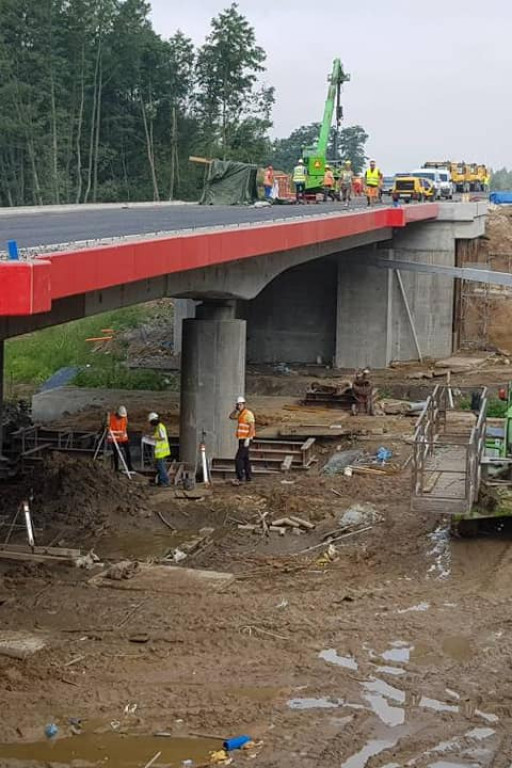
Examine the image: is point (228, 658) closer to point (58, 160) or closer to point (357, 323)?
point (357, 323)

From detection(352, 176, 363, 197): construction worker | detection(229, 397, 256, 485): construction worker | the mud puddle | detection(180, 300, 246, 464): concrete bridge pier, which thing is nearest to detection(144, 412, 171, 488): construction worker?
detection(229, 397, 256, 485): construction worker

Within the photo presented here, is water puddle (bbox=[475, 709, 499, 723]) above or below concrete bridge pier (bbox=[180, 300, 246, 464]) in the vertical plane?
below

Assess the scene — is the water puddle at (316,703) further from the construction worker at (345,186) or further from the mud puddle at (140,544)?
the construction worker at (345,186)

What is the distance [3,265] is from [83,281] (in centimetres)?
272

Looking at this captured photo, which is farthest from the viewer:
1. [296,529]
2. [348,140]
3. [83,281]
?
[348,140]

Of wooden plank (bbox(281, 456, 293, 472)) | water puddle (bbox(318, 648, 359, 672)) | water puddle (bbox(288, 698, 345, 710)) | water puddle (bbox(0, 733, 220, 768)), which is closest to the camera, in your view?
water puddle (bbox(0, 733, 220, 768))

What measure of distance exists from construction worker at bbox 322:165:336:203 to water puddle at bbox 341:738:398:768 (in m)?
35.7

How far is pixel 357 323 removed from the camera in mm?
39844

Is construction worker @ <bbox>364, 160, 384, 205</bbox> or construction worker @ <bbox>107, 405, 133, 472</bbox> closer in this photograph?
construction worker @ <bbox>107, 405, 133, 472</bbox>

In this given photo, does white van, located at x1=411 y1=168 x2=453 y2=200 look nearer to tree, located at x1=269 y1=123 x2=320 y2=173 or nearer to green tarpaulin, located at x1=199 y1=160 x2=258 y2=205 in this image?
green tarpaulin, located at x1=199 y1=160 x2=258 y2=205

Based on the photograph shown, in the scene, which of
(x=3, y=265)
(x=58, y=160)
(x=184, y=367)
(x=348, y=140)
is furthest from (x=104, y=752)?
(x=348, y=140)

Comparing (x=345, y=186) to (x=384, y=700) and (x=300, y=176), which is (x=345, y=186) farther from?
(x=384, y=700)

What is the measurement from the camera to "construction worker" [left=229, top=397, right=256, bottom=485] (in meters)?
21.8

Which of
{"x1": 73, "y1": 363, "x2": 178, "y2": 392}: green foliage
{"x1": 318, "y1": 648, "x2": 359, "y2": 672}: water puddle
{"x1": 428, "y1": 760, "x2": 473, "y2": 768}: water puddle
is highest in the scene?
{"x1": 428, "y1": 760, "x2": 473, "y2": 768}: water puddle
